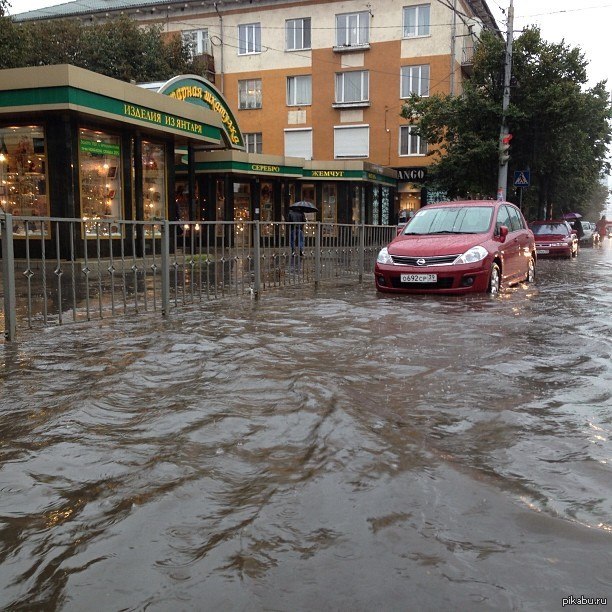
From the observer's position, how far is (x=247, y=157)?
28.1m

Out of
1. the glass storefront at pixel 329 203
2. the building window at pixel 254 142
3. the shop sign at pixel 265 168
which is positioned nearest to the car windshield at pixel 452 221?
the shop sign at pixel 265 168

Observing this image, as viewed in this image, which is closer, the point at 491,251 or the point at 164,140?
the point at 491,251

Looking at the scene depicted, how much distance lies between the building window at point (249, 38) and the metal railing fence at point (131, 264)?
3014cm

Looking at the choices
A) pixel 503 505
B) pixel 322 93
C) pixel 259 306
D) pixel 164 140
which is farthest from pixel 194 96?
pixel 503 505

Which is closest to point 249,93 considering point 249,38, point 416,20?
point 249,38

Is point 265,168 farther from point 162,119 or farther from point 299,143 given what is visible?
point 162,119

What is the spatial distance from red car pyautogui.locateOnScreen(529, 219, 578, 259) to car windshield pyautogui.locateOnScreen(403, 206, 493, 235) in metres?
14.7

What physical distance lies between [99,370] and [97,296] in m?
2.59

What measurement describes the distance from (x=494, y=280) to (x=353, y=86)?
2907 centimetres

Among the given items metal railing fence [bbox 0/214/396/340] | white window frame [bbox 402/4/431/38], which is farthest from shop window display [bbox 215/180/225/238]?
metal railing fence [bbox 0/214/396/340]

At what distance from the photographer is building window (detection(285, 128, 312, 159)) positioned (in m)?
37.8

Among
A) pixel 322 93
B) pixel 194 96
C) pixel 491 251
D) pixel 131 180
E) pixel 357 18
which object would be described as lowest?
pixel 491 251

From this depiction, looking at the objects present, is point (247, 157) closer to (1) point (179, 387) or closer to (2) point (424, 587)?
(1) point (179, 387)

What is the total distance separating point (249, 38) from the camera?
38.4m
